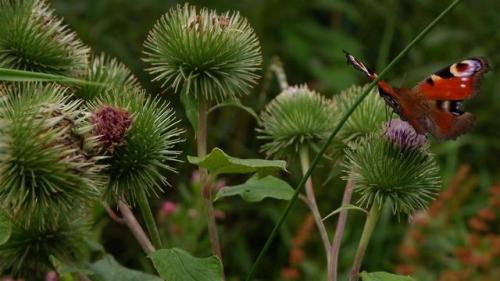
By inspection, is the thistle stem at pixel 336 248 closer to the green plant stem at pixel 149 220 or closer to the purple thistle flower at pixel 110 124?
the green plant stem at pixel 149 220

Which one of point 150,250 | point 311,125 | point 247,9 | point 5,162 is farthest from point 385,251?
point 5,162

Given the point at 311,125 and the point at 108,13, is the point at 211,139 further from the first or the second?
the point at 311,125

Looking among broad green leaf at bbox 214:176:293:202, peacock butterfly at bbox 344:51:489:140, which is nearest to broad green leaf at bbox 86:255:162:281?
broad green leaf at bbox 214:176:293:202

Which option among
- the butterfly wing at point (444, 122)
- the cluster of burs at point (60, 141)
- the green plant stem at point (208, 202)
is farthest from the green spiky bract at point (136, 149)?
the butterfly wing at point (444, 122)

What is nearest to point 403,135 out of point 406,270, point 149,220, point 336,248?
point 336,248

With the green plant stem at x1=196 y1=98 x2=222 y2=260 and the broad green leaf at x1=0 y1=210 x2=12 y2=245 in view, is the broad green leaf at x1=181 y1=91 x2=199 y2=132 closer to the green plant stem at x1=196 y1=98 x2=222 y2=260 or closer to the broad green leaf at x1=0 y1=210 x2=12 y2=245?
the green plant stem at x1=196 y1=98 x2=222 y2=260

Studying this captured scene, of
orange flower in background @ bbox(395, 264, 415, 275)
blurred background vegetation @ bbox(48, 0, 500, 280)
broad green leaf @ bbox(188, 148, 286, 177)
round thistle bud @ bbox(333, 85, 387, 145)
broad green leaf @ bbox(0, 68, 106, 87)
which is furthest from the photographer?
blurred background vegetation @ bbox(48, 0, 500, 280)
